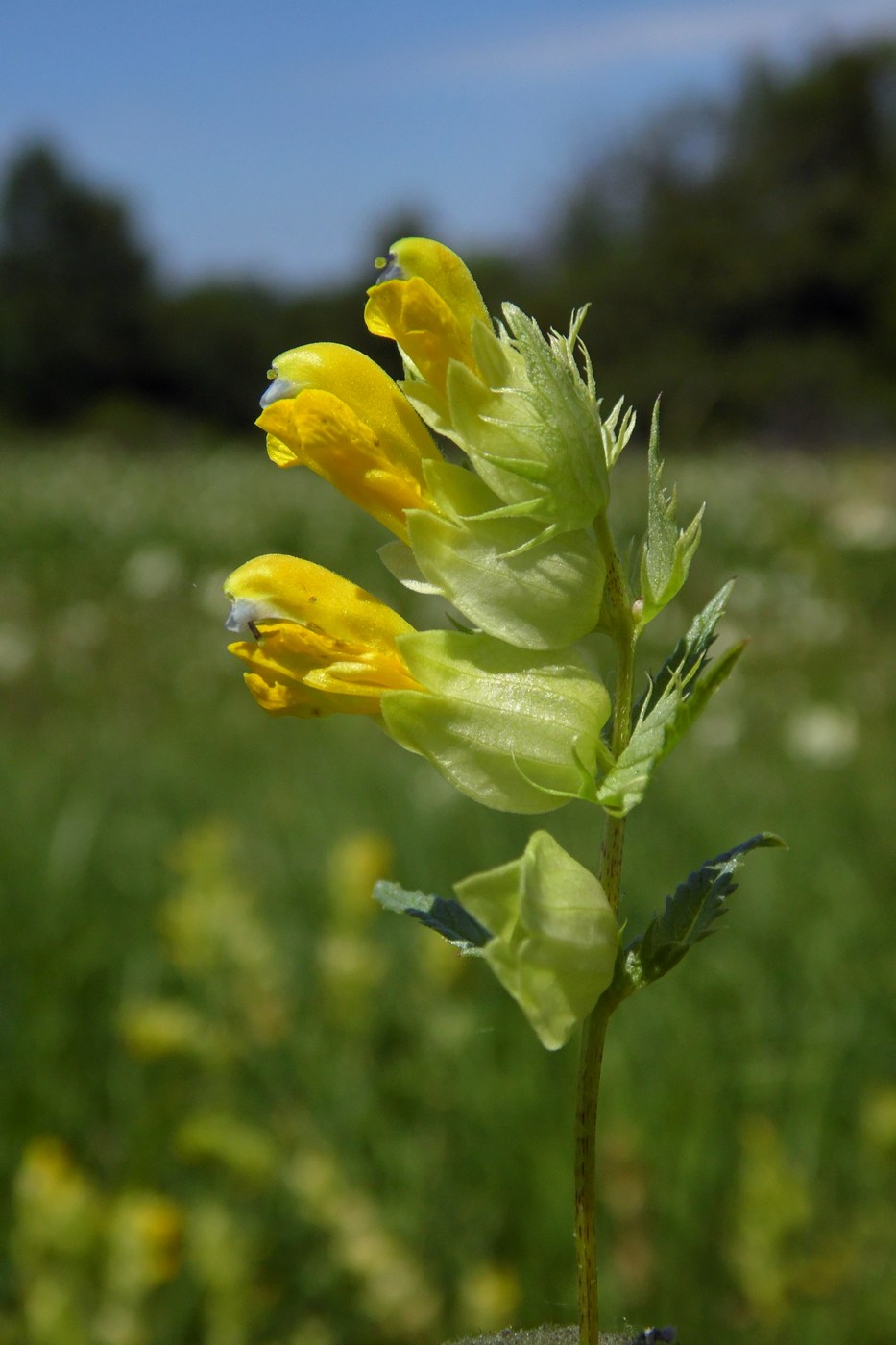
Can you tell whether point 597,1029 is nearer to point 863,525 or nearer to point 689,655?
point 689,655

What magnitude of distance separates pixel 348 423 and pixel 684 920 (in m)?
0.20

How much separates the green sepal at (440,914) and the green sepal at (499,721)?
0.04 m

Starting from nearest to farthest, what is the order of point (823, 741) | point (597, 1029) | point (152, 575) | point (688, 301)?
point (597, 1029), point (823, 741), point (152, 575), point (688, 301)

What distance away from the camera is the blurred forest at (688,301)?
16219 mm

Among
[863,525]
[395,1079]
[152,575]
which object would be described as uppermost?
[395,1079]

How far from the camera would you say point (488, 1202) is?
5.94ft

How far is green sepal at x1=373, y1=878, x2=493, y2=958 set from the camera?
0.36m

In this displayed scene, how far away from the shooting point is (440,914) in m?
0.37

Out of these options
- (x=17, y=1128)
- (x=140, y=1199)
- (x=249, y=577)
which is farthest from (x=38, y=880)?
(x=249, y=577)

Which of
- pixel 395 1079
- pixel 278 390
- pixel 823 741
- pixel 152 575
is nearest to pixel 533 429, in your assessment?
pixel 278 390

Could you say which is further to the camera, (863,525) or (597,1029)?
(863,525)

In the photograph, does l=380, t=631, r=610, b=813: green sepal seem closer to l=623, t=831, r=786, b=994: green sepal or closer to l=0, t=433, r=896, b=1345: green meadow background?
l=623, t=831, r=786, b=994: green sepal

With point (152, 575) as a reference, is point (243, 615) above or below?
above

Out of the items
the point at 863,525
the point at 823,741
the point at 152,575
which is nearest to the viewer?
the point at 823,741
